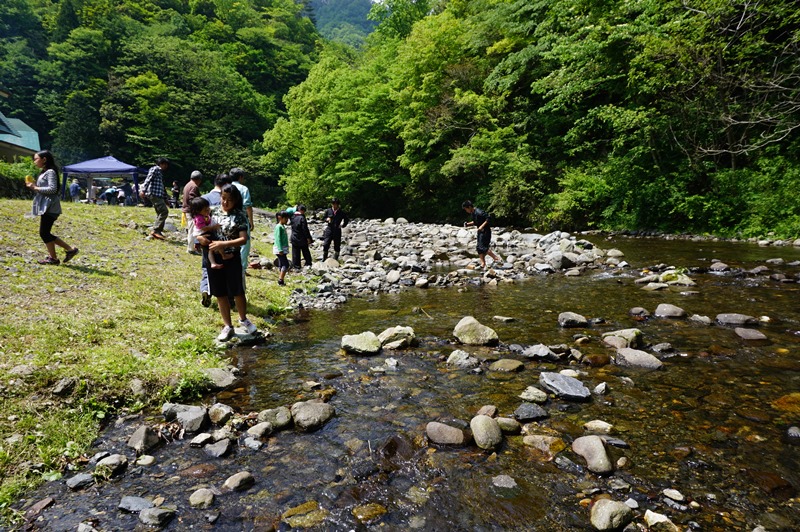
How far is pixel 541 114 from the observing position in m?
26.2

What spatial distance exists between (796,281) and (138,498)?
1266 centimetres

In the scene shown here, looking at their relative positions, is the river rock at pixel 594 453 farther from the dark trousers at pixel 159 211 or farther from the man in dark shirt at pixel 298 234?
the dark trousers at pixel 159 211

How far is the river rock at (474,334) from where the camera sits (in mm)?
5906

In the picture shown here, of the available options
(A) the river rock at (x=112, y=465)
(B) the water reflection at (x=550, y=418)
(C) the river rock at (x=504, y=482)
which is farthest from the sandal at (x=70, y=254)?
(C) the river rock at (x=504, y=482)

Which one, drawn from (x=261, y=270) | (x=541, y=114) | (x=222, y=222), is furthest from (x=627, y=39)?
(x=222, y=222)

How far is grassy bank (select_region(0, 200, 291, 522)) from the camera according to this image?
3201 mm

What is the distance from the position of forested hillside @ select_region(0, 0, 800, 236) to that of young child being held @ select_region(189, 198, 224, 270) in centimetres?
1351

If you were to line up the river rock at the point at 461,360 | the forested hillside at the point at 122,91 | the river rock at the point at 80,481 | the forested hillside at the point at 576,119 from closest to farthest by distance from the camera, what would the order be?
the river rock at the point at 80,481 → the river rock at the point at 461,360 → the forested hillside at the point at 576,119 → the forested hillside at the point at 122,91

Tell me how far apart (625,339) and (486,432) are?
10.9 feet

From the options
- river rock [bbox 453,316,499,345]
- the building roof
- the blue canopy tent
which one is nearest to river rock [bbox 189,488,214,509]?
river rock [bbox 453,316,499,345]

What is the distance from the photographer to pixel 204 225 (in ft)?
19.4

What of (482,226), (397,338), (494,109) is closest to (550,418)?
(397,338)

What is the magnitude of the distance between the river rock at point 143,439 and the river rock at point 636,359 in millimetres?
5249

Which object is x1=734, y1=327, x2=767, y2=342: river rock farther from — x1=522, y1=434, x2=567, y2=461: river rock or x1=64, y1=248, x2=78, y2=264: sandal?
x1=64, y1=248, x2=78, y2=264: sandal
